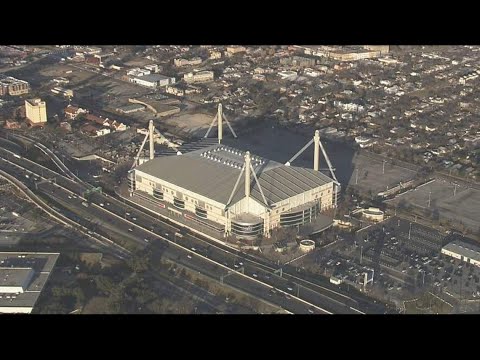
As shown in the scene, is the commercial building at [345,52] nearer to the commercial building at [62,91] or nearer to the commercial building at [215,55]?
the commercial building at [215,55]

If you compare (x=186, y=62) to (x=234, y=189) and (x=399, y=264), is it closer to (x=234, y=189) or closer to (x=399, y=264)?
(x=234, y=189)

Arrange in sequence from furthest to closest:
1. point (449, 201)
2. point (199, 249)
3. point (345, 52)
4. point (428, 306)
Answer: point (345, 52)
point (449, 201)
point (199, 249)
point (428, 306)

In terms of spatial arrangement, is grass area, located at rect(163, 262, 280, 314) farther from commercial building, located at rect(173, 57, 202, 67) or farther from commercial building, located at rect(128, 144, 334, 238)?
commercial building, located at rect(173, 57, 202, 67)

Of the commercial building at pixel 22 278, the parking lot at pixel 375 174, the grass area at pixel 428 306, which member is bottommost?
the grass area at pixel 428 306

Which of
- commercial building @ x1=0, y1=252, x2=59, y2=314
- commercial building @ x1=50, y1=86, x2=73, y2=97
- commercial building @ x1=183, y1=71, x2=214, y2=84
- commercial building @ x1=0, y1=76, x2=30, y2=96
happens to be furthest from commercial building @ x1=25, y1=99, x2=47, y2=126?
commercial building @ x1=0, y1=252, x2=59, y2=314

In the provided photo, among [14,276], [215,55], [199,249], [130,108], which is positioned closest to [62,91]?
[130,108]

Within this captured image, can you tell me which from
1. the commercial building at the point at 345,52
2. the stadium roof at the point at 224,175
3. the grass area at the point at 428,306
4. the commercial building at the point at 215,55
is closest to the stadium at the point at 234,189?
the stadium roof at the point at 224,175

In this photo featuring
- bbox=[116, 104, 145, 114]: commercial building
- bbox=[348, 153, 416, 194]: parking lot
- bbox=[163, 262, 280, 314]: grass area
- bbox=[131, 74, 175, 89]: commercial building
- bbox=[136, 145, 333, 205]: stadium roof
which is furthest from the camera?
bbox=[131, 74, 175, 89]: commercial building
